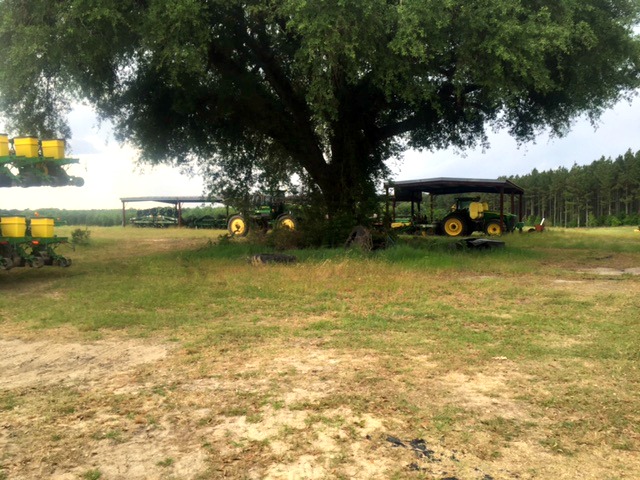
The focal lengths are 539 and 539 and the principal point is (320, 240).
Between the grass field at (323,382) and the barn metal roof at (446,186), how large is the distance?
17.2m

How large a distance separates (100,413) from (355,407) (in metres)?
1.81

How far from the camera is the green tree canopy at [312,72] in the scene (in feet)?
38.1

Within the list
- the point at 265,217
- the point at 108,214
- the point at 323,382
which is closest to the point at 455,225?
the point at 265,217

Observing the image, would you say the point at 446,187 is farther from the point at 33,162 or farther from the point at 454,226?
the point at 33,162

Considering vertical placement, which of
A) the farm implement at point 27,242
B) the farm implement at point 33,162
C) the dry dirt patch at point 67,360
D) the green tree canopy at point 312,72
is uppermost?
the green tree canopy at point 312,72

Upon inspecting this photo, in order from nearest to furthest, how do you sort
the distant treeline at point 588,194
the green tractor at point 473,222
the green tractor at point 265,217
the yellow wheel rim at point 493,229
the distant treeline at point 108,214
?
the green tractor at point 265,217
the yellow wheel rim at point 493,229
the green tractor at point 473,222
the distant treeline at point 108,214
the distant treeline at point 588,194

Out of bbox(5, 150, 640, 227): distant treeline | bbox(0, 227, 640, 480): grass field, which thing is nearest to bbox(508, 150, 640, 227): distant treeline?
bbox(5, 150, 640, 227): distant treeline

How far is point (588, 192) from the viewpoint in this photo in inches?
3091

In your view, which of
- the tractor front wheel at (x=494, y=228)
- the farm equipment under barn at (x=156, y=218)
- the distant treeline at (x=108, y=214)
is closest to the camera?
the tractor front wheel at (x=494, y=228)

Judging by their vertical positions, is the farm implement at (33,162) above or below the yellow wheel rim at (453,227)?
above

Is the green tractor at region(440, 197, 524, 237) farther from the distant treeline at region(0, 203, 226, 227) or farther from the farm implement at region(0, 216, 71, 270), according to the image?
the distant treeline at region(0, 203, 226, 227)

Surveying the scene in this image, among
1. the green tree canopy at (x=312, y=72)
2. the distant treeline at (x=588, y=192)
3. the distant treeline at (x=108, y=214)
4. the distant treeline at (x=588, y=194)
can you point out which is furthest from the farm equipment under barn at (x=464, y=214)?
the distant treeline at (x=588, y=192)

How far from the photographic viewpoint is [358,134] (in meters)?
16.9

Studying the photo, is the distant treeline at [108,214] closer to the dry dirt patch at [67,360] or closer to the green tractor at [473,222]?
the green tractor at [473,222]
